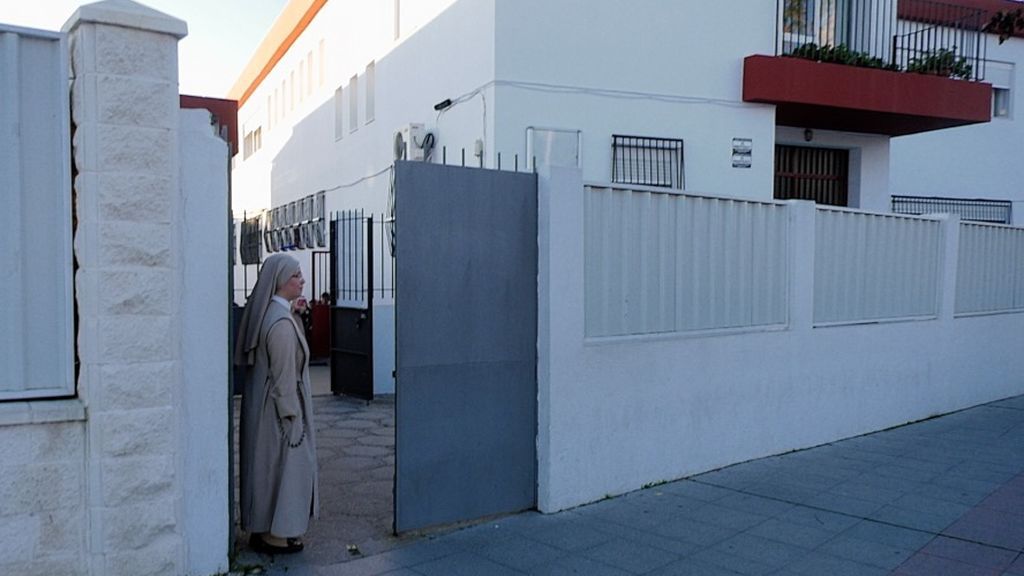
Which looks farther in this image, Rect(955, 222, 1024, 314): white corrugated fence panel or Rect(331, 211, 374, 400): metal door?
Rect(955, 222, 1024, 314): white corrugated fence panel

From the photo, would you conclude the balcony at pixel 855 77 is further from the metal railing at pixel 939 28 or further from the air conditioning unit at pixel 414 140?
the air conditioning unit at pixel 414 140

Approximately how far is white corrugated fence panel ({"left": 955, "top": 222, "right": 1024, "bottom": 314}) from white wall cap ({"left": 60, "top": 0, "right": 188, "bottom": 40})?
937cm

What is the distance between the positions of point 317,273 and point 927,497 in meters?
14.4

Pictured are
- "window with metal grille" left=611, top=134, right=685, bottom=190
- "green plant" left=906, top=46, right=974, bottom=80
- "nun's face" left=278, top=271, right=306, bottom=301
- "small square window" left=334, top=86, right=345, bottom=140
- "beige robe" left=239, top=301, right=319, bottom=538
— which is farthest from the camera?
"small square window" left=334, top=86, right=345, bottom=140

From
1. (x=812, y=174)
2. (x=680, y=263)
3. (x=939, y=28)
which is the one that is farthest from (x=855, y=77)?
(x=680, y=263)

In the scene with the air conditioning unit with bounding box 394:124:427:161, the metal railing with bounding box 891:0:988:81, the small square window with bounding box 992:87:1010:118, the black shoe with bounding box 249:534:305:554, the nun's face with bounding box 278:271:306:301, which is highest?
the metal railing with bounding box 891:0:988:81

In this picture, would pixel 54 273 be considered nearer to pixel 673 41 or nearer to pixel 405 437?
pixel 405 437

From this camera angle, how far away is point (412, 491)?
5.30m

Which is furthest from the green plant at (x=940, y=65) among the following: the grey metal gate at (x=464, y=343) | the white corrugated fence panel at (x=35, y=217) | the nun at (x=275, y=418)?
the white corrugated fence panel at (x=35, y=217)

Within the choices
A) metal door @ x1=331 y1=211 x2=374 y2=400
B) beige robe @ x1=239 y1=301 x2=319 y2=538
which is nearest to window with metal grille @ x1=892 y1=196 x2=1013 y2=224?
metal door @ x1=331 y1=211 x2=374 y2=400

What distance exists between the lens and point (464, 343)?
5508mm

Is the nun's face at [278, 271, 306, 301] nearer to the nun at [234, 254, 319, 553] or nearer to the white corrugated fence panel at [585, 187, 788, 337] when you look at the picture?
the nun at [234, 254, 319, 553]

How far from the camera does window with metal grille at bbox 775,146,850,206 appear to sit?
13508 mm

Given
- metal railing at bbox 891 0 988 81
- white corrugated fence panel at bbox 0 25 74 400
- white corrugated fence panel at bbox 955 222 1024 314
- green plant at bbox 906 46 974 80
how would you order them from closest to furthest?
white corrugated fence panel at bbox 0 25 74 400 → white corrugated fence panel at bbox 955 222 1024 314 → green plant at bbox 906 46 974 80 → metal railing at bbox 891 0 988 81
